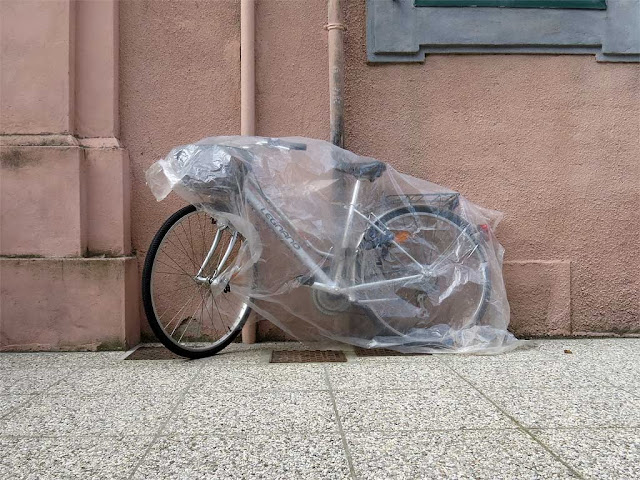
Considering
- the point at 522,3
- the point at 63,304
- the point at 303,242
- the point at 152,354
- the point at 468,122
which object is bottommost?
the point at 152,354

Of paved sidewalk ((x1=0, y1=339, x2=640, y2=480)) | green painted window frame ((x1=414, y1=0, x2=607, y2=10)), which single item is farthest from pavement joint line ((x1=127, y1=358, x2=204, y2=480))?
green painted window frame ((x1=414, y1=0, x2=607, y2=10))

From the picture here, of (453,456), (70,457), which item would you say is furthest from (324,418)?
(70,457)

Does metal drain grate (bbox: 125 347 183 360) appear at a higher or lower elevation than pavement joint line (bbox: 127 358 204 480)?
lower

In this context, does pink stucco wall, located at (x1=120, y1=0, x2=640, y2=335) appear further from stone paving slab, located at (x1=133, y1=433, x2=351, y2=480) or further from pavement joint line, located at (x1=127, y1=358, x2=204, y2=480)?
stone paving slab, located at (x1=133, y1=433, x2=351, y2=480)

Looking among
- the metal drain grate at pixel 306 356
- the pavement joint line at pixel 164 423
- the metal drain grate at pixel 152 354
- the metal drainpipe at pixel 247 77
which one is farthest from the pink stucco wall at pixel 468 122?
the pavement joint line at pixel 164 423

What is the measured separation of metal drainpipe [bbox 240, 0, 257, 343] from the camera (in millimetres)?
3977

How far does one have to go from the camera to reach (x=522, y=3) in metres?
4.13

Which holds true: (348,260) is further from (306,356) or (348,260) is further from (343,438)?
(343,438)

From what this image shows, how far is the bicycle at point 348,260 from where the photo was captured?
348 centimetres

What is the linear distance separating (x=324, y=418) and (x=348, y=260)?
1350 millimetres

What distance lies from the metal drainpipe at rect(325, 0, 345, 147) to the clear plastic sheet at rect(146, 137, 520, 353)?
1.24ft

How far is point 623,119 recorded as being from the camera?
4199mm

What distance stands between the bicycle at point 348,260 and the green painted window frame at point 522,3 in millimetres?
1389

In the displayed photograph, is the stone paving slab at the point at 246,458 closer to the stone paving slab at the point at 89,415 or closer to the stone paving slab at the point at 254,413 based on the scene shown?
the stone paving slab at the point at 254,413
